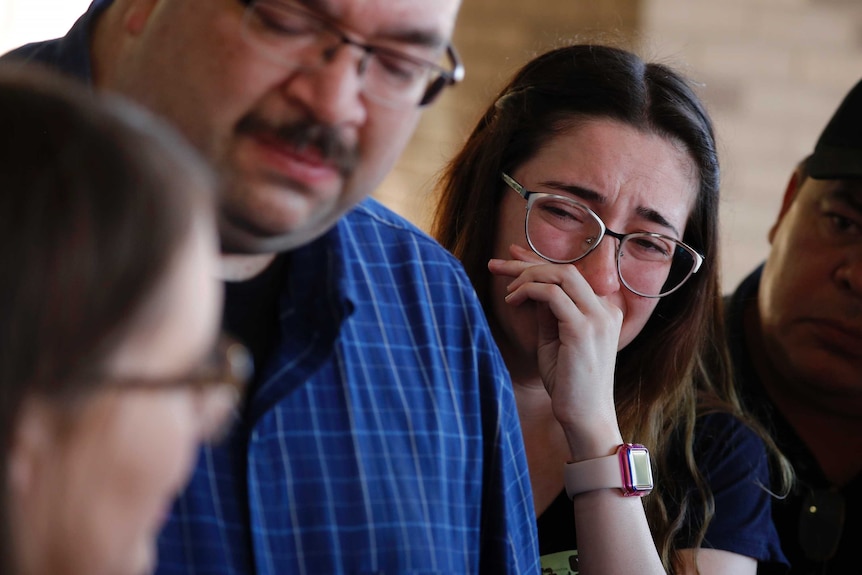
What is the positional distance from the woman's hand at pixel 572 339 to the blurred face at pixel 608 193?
A: 38 mm

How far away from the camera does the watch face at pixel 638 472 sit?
1563 mm

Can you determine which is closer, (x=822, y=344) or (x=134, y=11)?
(x=134, y=11)

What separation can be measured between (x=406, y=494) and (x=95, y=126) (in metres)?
0.65

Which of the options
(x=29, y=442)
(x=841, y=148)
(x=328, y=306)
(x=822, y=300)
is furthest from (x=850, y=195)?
(x=29, y=442)

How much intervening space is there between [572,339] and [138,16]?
820 mm

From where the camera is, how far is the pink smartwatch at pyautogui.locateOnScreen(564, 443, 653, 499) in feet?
5.14

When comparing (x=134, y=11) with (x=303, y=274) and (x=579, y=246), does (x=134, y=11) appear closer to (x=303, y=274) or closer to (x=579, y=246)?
(x=303, y=274)

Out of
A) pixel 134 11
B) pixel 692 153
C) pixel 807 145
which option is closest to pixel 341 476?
pixel 134 11

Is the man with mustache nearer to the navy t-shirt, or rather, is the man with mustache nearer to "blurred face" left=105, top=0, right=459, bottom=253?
"blurred face" left=105, top=0, right=459, bottom=253

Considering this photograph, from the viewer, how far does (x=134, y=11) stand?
42.7 inches

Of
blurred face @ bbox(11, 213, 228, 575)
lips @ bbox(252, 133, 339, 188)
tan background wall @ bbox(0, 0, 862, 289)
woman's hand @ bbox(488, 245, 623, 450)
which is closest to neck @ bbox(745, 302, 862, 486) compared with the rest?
woman's hand @ bbox(488, 245, 623, 450)

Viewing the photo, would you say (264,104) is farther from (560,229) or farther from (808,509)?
(808,509)

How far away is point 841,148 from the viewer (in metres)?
2.16

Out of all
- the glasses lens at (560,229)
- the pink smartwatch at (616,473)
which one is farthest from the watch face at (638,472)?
the glasses lens at (560,229)
